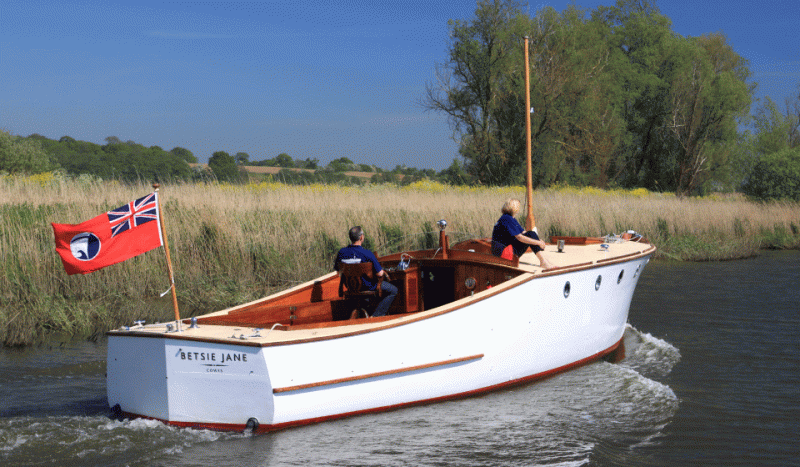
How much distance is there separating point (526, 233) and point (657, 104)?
1745 inches

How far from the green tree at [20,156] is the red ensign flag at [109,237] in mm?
26180

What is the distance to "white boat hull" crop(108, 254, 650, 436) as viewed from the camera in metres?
5.77

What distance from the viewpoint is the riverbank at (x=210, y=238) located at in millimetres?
10266

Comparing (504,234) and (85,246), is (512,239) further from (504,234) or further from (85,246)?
(85,246)

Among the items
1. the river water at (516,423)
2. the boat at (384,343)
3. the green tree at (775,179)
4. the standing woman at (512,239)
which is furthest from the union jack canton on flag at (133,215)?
the green tree at (775,179)

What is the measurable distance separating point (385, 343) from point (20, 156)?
29.2 m

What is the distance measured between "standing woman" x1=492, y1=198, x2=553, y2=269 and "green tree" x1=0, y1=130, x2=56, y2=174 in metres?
26.3

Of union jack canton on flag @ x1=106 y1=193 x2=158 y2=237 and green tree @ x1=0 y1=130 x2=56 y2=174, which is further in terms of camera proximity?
green tree @ x1=0 y1=130 x2=56 y2=174

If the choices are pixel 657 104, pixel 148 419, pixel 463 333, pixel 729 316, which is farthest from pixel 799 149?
pixel 148 419

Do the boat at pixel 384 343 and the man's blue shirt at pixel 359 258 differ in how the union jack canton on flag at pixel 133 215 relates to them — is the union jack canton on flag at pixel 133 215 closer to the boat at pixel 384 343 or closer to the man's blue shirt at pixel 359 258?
the boat at pixel 384 343

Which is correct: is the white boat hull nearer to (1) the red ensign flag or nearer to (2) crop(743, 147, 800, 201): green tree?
(1) the red ensign flag

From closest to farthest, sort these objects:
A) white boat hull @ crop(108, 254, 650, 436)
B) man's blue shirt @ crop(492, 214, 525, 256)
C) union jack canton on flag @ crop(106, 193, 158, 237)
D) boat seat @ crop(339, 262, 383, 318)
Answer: white boat hull @ crop(108, 254, 650, 436) < union jack canton on flag @ crop(106, 193, 158, 237) < boat seat @ crop(339, 262, 383, 318) < man's blue shirt @ crop(492, 214, 525, 256)

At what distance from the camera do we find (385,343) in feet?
20.9

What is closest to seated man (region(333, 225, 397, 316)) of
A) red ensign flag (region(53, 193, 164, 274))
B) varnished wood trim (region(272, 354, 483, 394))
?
varnished wood trim (region(272, 354, 483, 394))
